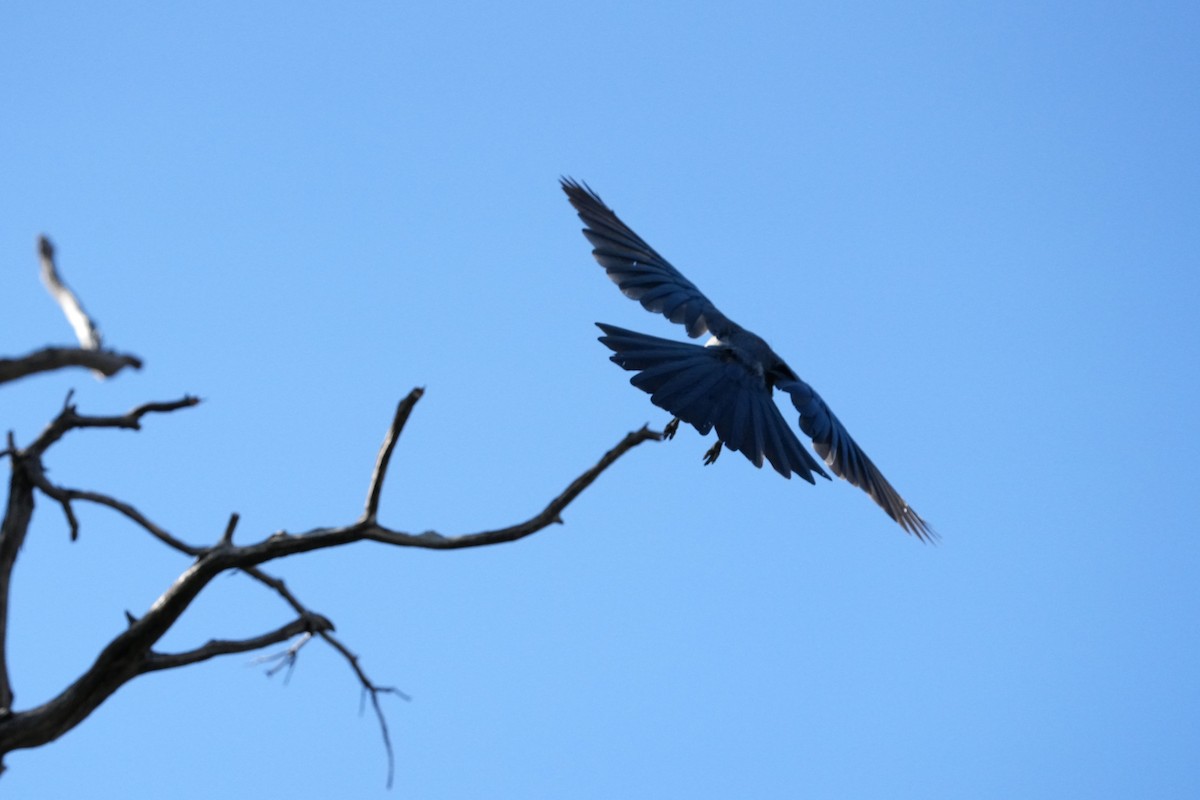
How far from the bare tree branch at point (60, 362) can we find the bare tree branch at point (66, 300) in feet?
0.25

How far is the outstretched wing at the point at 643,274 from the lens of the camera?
9.16 meters

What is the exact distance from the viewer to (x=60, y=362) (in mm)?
3660

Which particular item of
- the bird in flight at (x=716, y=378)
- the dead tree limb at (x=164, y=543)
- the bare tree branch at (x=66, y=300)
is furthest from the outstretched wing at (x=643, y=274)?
the bare tree branch at (x=66, y=300)

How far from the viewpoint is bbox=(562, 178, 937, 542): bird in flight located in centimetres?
760

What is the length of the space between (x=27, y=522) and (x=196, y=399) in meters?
0.86

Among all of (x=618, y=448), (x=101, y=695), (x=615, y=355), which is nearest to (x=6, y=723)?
(x=101, y=695)

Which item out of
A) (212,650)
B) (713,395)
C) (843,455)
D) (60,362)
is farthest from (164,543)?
(843,455)

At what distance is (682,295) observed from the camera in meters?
9.41

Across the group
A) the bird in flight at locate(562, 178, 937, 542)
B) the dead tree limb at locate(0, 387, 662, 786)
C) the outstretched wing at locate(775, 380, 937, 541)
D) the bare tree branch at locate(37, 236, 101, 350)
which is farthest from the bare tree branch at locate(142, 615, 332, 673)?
the outstretched wing at locate(775, 380, 937, 541)

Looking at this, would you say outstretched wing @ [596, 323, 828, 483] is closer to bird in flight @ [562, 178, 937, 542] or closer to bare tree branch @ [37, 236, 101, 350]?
bird in flight @ [562, 178, 937, 542]

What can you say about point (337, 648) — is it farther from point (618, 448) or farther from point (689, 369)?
point (689, 369)

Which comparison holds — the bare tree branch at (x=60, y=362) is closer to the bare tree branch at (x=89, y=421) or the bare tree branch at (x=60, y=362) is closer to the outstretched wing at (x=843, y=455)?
the bare tree branch at (x=89, y=421)

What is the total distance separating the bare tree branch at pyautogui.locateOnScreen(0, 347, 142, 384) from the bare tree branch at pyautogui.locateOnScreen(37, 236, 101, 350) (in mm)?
77

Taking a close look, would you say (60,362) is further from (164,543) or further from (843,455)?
(843,455)
